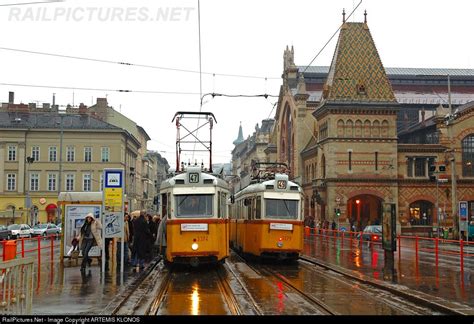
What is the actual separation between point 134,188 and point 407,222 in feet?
141

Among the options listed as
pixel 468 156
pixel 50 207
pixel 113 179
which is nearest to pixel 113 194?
pixel 113 179

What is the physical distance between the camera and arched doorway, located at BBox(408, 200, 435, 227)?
→ 60.1m

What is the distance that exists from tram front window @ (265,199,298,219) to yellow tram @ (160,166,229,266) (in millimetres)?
2898

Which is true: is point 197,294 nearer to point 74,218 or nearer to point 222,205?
point 222,205

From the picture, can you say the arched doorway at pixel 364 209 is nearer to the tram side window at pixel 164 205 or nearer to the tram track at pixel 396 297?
the tram track at pixel 396 297

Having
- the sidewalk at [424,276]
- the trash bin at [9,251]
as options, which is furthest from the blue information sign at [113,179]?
the sidewalk at [424,276]

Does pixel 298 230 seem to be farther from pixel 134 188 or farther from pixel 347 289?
pixel 134 188

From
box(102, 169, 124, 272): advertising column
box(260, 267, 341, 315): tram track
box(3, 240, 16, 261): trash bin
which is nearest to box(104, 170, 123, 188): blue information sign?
box(102, 169, 124, 272): advertising column

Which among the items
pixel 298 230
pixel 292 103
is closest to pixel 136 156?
pixel 292 103

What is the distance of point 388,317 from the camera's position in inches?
423

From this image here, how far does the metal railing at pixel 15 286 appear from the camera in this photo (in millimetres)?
8914

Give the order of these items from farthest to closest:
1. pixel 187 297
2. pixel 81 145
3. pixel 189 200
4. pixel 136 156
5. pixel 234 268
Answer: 1. pixel 136 156
2. pixel 81 145
3. pixel 234 268
4. pixel 189 200
5. pixel 187 297

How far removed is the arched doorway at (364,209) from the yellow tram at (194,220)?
41.8 metres

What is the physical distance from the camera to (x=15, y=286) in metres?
9.29
